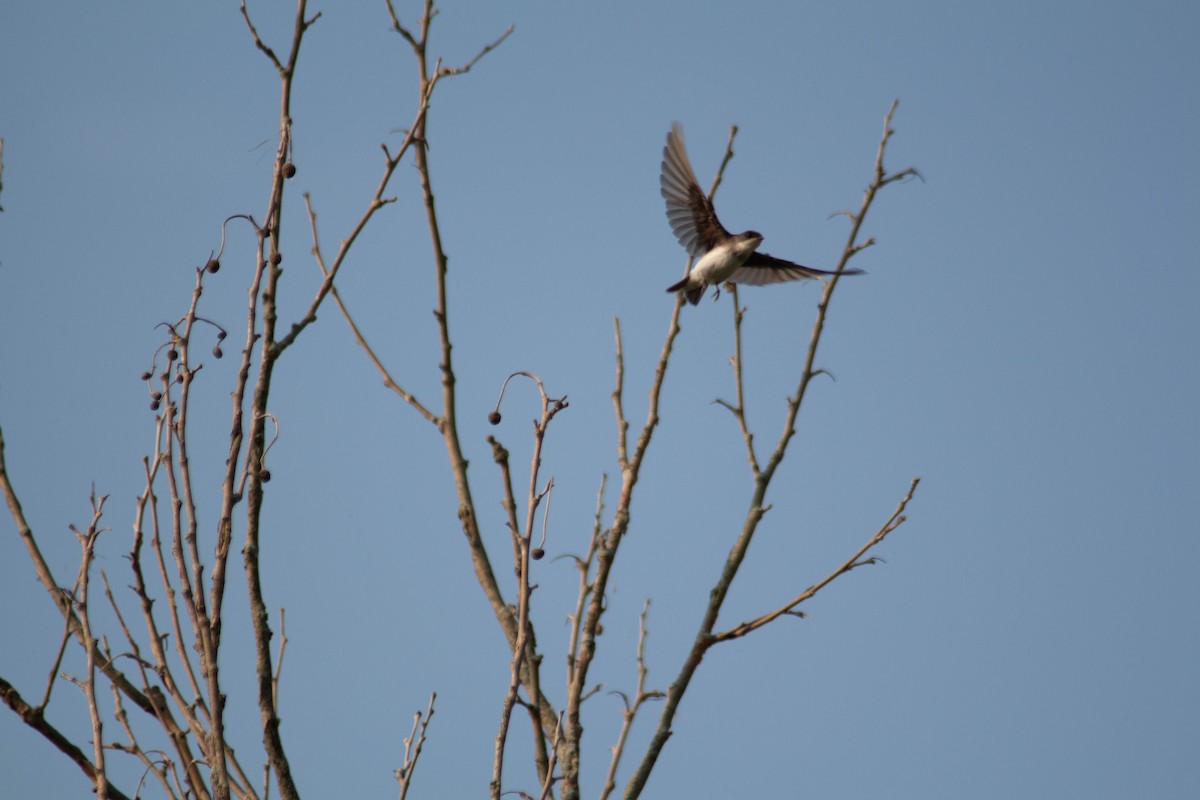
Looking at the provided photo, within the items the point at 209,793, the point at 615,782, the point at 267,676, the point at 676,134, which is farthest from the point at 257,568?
the point at 676,134

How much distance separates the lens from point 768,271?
866 centimetres

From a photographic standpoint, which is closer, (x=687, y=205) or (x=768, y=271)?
(x=687, y=205)

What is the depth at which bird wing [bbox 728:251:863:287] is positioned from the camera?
859 centimetres

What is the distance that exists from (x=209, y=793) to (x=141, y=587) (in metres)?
0.57

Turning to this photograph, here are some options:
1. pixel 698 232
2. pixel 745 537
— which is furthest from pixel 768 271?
pixel 745 537

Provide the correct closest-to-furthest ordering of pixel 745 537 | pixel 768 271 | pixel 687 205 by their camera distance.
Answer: pixel 745 537 < pixel 687 205 < pixel 768 271

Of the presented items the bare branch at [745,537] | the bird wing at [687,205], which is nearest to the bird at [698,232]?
the bird wing at [687,205]

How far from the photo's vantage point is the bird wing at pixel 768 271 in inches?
338

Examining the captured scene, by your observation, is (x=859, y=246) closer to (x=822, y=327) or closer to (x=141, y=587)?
(x=822, y=327)

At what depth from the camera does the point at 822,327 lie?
4.29 meters

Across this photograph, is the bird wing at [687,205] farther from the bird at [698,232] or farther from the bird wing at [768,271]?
the bird wing at [768,271]

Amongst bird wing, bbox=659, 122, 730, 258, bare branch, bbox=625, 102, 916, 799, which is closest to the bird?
bird wing, bbox=659, 122, 730, 258

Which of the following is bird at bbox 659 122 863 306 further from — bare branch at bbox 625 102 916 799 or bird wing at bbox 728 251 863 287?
bare branch at bbox 625 102 916 799

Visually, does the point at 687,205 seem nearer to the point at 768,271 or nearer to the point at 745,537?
the point at 768,271
